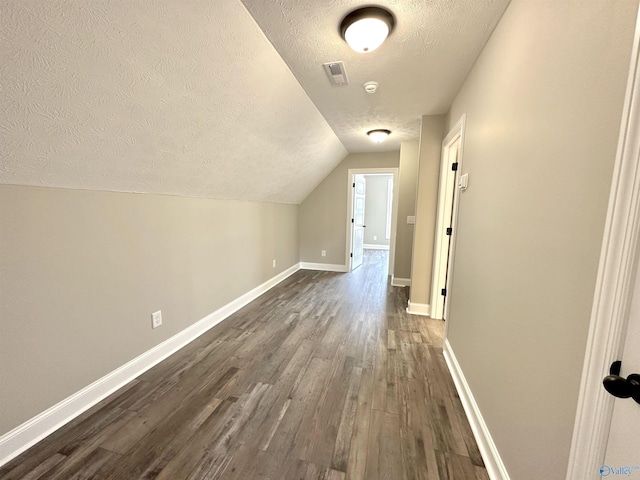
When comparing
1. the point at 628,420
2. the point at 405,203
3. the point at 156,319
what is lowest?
the point at 156,319

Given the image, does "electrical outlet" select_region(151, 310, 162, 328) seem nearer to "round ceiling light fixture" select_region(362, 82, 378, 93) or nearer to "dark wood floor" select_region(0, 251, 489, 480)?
"dark wood floor" select_region(0, 251, 489, 480)

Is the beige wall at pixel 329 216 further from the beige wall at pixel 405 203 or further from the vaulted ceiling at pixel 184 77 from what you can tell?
the vaulted ceiling at pixel 184 77

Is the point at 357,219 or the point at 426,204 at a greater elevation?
the point at 426,204

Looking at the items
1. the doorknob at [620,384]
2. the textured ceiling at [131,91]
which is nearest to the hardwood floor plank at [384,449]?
the doorknob at [620,384]

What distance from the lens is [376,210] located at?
26.9 feet

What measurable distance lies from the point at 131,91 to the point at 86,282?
3.78 feet

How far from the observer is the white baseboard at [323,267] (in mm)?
5179

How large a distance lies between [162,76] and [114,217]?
3.18 feet

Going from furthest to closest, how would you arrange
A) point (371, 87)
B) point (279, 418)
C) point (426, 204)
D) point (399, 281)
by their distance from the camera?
point (399, 281) → point (426, 204) → point (371, 87) → point (279, 418)

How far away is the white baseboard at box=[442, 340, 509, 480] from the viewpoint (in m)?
1.20

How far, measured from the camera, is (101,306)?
1.68m

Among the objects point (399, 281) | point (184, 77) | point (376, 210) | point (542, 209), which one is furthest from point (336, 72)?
point (376, 210)

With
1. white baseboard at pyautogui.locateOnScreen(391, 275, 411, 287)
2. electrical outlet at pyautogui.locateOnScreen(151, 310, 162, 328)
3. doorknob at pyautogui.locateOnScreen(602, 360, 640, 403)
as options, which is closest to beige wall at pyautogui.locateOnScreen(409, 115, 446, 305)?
white baseboard at pyautogui.locateOnScreen(391, 275, 411, 287)

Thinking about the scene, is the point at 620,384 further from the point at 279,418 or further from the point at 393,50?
the point at 393,50
